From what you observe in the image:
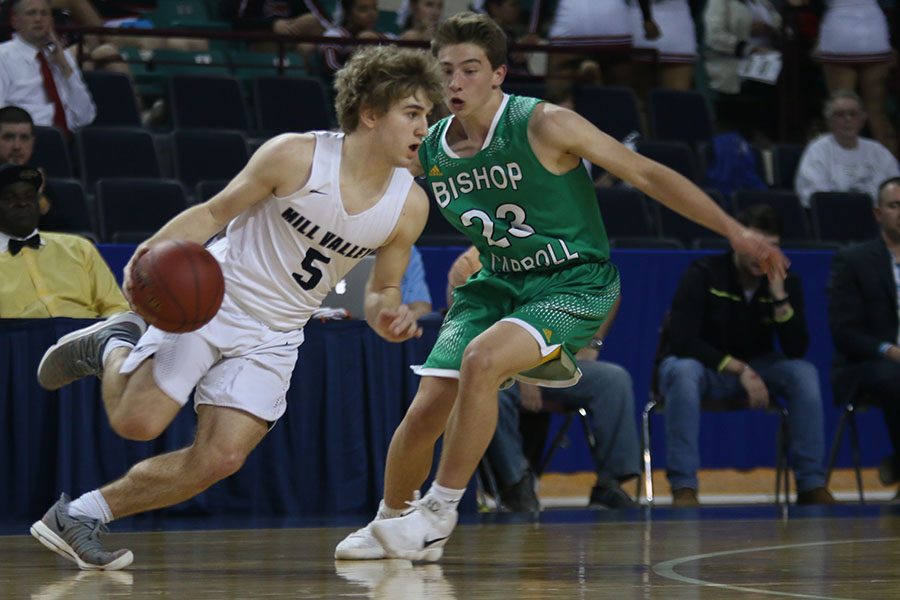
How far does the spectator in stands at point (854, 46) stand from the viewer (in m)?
10.9

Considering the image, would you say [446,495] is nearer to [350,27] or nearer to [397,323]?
[397,323]

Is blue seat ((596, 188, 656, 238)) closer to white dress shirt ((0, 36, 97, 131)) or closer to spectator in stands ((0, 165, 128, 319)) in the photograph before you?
white dress shirt ((0, 36, 97, 131))

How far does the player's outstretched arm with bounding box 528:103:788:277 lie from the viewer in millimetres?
4074

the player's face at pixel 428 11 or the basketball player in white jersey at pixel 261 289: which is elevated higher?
the player's face at pixel 428 11

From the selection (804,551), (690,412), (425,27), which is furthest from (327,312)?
(425,27)

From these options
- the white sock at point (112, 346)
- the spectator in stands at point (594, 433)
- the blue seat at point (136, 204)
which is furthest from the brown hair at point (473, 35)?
the blue seat at point (136, 204)

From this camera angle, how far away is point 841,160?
399 inches

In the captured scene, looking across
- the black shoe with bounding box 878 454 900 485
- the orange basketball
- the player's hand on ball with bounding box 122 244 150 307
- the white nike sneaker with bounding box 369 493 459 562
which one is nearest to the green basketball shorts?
the white nike sneaker with bounding box 369 493 459 562

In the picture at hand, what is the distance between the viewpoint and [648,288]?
8.61 metres

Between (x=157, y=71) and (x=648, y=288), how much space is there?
13.2ft

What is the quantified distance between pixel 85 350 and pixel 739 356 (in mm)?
4151

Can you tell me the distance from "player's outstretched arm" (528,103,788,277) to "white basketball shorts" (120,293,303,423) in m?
0.99

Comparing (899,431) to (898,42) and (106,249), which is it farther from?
(898,42)

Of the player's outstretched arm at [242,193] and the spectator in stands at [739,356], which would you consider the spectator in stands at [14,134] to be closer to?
the spectator in stands at [739,356]
